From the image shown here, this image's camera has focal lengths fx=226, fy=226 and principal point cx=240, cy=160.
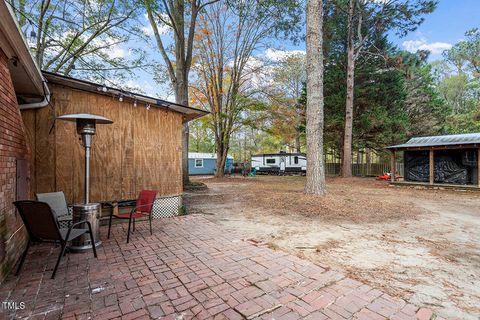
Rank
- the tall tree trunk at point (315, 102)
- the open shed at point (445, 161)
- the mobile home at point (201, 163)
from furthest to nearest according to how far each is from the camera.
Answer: the mobile home at point (201, 163), the open shed at point (445, 161), the tall tree trunk at point (315, 102)

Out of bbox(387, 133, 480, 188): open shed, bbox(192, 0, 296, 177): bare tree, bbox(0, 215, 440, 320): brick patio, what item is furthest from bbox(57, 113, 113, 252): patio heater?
bbox(387, 133, 480, 188): open shed

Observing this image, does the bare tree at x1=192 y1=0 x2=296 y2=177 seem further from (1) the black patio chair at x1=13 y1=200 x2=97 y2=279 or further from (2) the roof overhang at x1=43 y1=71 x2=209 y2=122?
(1) the black patio chair at x1=13 y1=200 x2=97 y2=279

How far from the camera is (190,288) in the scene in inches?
84.9

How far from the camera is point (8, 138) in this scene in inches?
103

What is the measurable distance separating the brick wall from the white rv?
19.1m

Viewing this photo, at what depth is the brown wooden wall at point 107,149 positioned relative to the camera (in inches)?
149

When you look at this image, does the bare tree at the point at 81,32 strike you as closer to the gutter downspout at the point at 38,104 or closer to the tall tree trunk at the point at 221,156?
the gutter downspout at the point at 38,104

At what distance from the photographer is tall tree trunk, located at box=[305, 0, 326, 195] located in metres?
6.53

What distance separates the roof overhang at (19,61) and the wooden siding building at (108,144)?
0.34m

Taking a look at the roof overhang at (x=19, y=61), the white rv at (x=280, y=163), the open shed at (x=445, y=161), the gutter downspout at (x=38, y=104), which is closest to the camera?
the roof overhang at (x=19, y=61)

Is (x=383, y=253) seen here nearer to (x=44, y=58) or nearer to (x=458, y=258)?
(x=458, y=258)

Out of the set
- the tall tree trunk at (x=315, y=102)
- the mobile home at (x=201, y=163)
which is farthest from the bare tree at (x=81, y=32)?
the mobile home at (x=201, y=163)

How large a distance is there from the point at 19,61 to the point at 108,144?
195 cm

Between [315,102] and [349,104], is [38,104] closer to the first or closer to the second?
[315,102]
